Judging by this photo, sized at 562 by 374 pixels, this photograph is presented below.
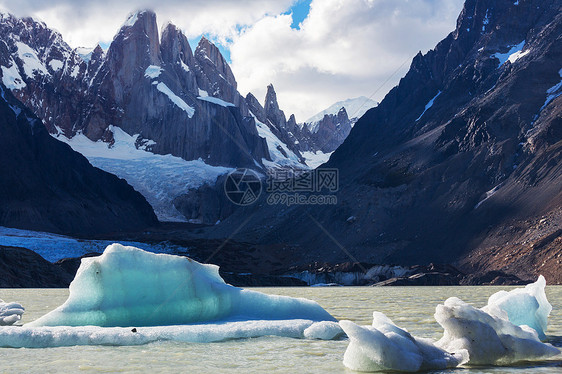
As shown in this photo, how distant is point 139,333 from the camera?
42.3 ft

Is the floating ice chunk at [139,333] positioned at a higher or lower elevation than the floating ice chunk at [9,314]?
lower

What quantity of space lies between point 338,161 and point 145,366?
127113mm

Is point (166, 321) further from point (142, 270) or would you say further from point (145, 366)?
point (145, 366)

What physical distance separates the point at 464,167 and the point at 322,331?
89.2m

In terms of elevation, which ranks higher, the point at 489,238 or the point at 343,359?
the point at 489,238

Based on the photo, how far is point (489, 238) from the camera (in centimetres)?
8150

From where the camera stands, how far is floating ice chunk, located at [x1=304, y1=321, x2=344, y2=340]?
1367cm

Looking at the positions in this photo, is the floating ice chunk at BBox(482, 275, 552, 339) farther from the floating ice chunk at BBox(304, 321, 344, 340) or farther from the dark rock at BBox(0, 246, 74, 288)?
the dark rock at BBox(0, 246, 74, 288)

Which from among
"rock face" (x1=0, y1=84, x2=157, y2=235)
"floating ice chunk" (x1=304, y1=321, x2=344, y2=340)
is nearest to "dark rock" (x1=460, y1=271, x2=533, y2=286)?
"floating ice chunk" (x1=304, y1=321, x2=344, y2=340)

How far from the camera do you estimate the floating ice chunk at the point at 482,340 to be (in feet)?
35.0

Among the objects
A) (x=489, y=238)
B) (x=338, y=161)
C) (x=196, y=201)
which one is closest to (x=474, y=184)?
(x=489, y=238)

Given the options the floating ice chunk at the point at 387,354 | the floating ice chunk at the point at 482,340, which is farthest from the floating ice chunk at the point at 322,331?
the floating ice chunk at the point at 387,354

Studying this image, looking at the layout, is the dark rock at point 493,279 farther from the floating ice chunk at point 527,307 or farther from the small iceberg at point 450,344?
the small iceberg at point 450,344

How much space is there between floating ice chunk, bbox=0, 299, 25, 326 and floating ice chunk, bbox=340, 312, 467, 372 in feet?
33.0
